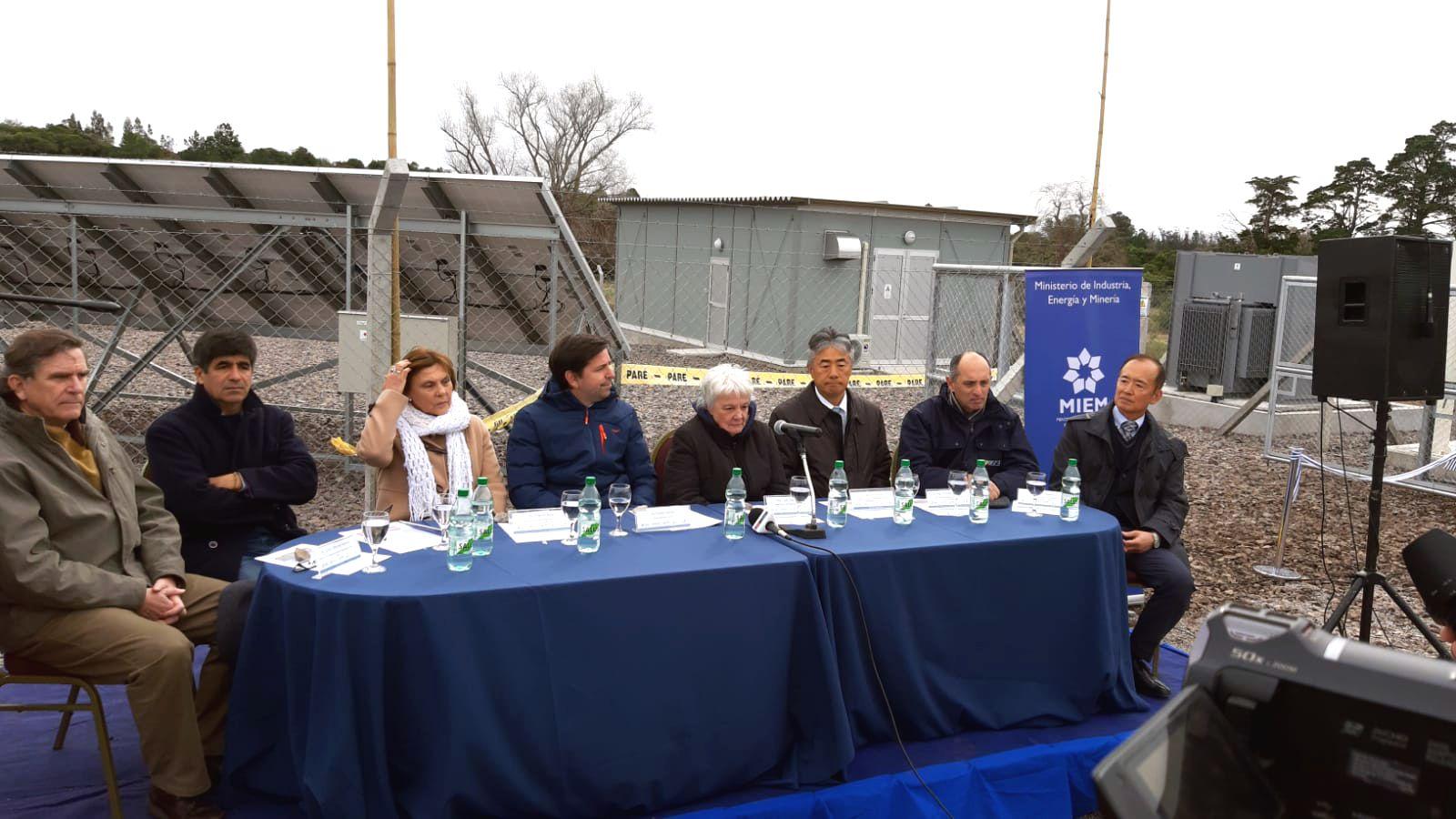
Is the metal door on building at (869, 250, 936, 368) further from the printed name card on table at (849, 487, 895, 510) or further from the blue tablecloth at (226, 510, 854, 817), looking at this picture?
the blue tablecloth at (226, 510, 854, 817)

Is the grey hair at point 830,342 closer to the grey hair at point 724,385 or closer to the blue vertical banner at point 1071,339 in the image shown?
the grey hair at point 724,385

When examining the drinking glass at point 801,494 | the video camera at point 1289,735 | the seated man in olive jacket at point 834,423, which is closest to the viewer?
the video camera at point 1289,735

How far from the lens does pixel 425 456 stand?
377 centimetres

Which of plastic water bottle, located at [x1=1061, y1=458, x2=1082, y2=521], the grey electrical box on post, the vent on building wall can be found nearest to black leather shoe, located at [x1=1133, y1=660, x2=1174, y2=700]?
plastic water bottle, located at [x1=1061, y1=458, x2=1082, y2=521]

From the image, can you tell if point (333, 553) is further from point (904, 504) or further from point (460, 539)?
point (904, 504)

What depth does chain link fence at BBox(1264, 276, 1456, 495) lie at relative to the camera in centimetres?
871

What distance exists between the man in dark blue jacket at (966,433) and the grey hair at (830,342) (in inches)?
16.5

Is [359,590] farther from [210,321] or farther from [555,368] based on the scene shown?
[210,321]

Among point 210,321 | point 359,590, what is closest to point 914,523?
point 359,590

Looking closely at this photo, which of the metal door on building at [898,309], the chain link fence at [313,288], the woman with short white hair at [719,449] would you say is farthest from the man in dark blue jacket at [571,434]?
the metal door on building at [898,309]

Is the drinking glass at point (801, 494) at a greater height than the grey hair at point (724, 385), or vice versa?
the grey hair at point (724, 385)

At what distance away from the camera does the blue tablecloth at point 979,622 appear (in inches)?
126

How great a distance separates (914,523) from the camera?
3.61m

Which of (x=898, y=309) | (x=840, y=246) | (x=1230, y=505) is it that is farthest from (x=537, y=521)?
(x=898, y=309)
